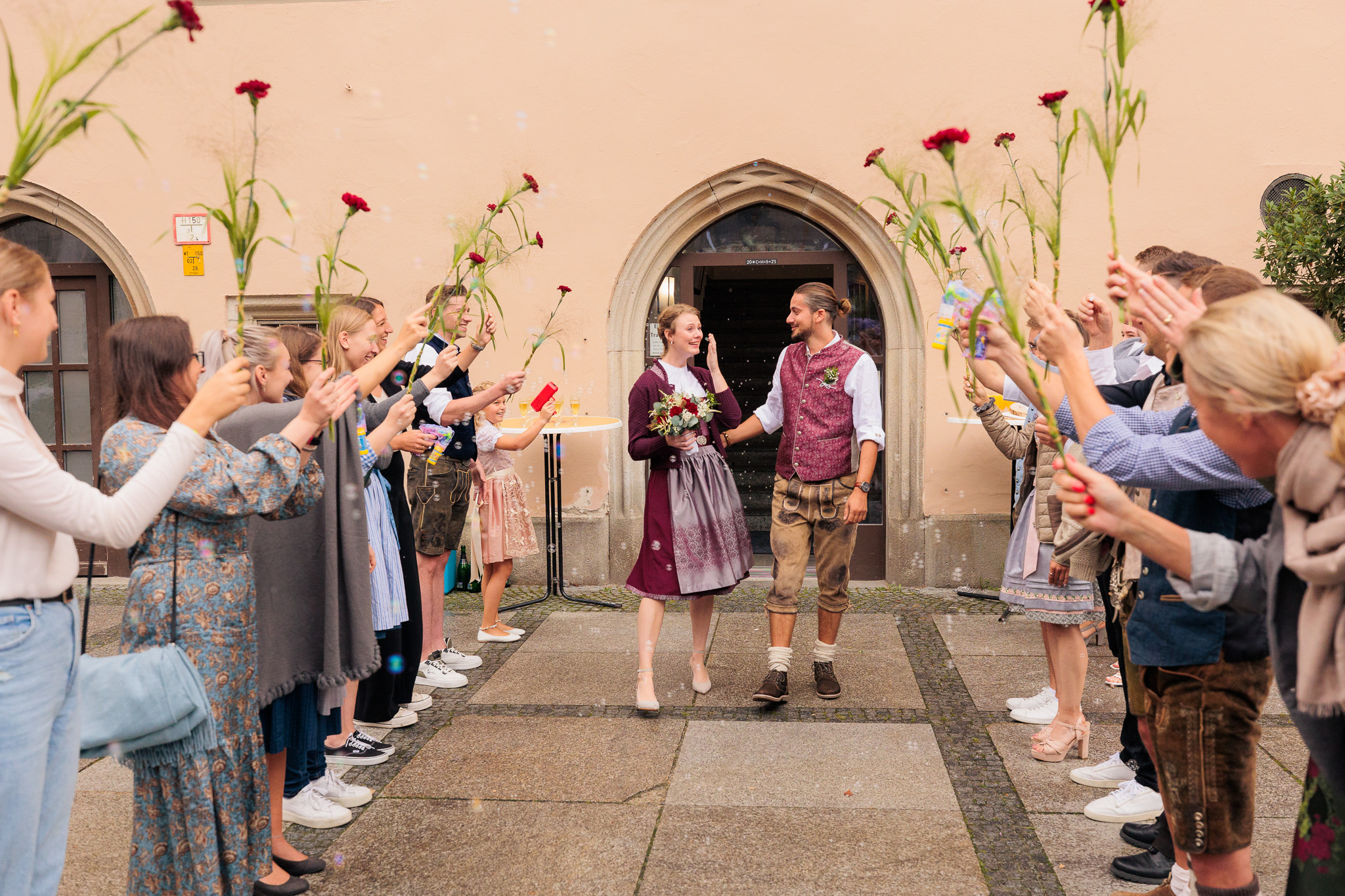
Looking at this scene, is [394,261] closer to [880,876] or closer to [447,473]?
[447,473]

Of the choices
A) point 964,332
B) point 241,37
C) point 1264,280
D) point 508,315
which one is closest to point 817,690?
point 964,332

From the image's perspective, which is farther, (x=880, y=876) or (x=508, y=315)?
(x=508, y=315)

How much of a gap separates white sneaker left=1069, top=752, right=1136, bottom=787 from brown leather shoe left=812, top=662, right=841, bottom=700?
4.20ft

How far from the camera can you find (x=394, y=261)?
25.2 ft

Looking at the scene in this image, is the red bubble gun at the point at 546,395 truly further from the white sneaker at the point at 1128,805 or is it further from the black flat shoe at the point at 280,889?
the white sneaker at the point at 1128,805

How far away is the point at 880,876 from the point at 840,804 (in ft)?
1.81

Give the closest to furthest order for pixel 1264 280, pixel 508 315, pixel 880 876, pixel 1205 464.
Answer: pixel 1205 464, pixel 880 876, pixel 1264 280, pixel 508 315

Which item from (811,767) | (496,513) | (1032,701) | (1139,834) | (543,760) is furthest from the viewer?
(496,513)

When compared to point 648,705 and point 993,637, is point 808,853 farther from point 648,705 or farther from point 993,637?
point 993,637

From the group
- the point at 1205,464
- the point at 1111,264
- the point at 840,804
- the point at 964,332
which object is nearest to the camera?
the point at 1205,464

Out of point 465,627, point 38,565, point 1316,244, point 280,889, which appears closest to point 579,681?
point 465,627

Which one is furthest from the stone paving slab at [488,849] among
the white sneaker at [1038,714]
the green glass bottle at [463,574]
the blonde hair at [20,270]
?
the green glass bottle at [463,574]

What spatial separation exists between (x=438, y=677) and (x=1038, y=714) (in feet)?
9.69

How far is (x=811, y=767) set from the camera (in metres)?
3.98
